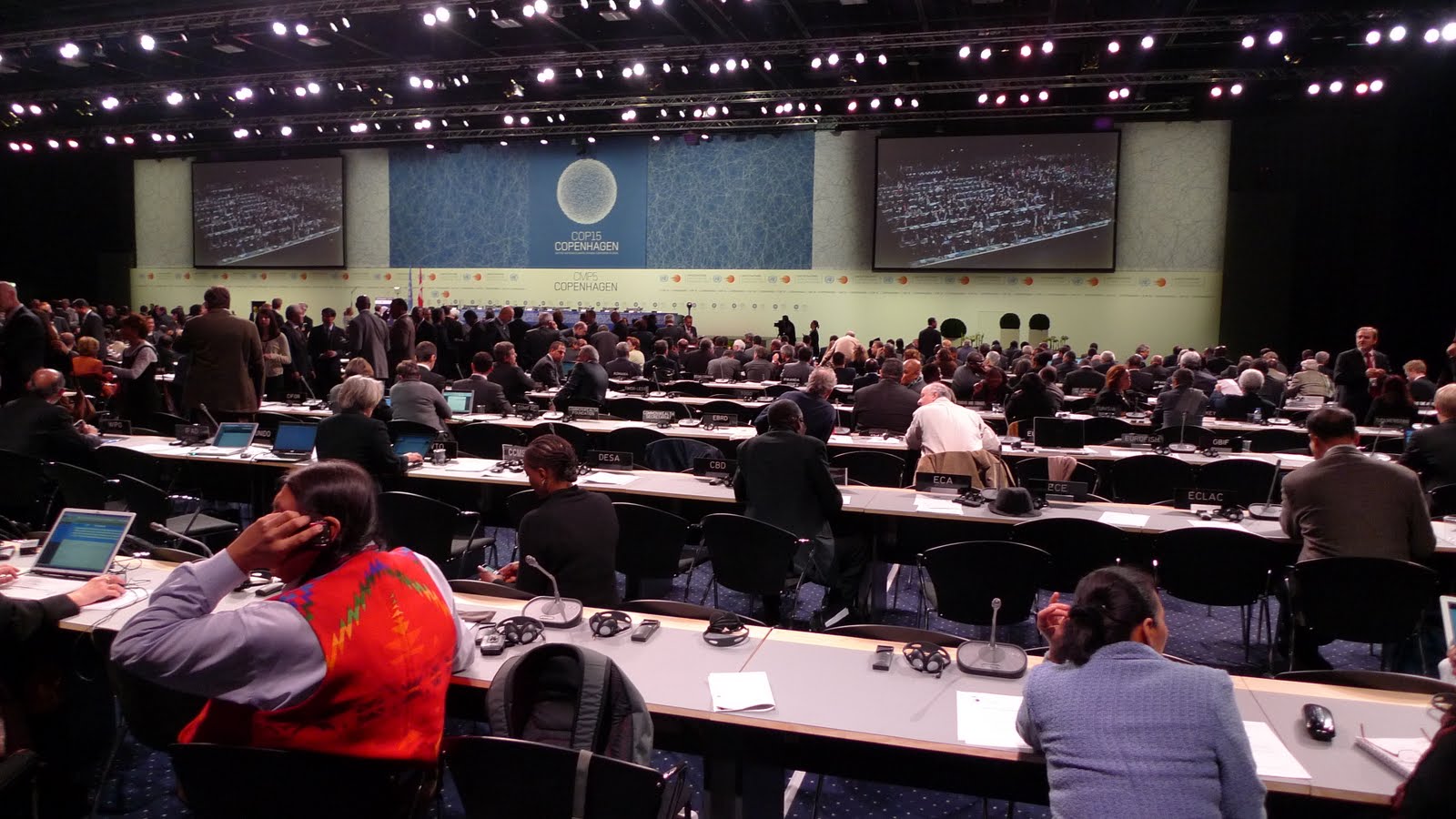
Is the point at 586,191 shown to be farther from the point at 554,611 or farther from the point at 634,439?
the point at 554,611

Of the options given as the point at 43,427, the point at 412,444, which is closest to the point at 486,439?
the point at 412,444

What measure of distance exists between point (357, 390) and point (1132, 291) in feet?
47.9

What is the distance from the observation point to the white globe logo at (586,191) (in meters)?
19.1

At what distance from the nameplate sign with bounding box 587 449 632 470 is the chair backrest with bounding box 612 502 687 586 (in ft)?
4.80

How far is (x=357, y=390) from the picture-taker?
17.7 feet

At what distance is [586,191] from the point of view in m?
19.2

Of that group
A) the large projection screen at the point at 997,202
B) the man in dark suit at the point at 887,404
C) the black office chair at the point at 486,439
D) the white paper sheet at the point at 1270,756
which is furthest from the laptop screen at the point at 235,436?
the large projection screen at the point at 997,202

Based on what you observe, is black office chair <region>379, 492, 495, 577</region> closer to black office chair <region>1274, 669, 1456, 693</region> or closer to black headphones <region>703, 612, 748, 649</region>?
black headphones <region>703, 612, 748, 649</region>

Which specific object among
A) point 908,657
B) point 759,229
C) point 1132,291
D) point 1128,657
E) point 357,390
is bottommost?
point 908,657

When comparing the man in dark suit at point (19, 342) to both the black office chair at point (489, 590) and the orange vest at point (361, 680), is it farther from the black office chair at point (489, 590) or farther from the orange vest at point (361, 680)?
the orange vest at point (361, 680)

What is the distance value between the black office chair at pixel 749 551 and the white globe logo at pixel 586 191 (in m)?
15.5

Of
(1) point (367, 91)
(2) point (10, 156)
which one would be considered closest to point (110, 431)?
(1) point (367, 91)

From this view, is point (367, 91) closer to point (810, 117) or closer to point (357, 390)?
point (810, 117)

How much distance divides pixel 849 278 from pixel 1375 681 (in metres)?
15.5
